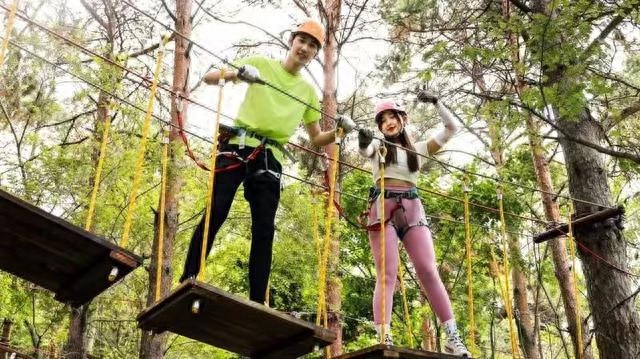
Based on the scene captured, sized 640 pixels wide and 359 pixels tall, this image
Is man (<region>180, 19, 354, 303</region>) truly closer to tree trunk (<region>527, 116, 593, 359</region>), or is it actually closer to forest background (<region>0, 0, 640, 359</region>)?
forest background (<region>0, 0, 640, 359</region>)

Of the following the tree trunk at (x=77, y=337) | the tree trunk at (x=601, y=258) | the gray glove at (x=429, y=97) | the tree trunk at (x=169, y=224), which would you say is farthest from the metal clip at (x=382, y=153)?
the tree trunk at (x=77, y=337)

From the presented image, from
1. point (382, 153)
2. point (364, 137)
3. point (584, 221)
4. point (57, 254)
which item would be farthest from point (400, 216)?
point (584, 221)

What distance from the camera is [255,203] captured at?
2912 mm

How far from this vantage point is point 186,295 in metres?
2.28

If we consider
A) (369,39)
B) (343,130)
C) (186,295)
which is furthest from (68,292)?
(369,39)

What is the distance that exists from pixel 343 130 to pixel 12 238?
1607 millimetres

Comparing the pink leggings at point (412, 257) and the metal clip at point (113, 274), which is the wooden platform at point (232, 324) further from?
the pink leggings at point (412, 257)

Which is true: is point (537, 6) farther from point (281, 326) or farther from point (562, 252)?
point (562, 252)

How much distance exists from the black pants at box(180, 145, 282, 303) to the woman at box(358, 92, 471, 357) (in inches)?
21.1

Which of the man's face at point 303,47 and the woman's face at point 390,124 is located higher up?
the man's face at point 303,47

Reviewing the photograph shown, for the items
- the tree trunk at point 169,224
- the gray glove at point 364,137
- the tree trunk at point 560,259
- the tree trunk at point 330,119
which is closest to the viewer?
the gray glove at point 364,137

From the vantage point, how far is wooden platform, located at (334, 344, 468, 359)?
2.44m

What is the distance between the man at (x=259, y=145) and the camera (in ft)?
9.30

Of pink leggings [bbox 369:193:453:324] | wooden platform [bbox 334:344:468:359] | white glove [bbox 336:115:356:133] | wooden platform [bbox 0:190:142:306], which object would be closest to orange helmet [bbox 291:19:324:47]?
white glove [bbox 336:115:356:133]
